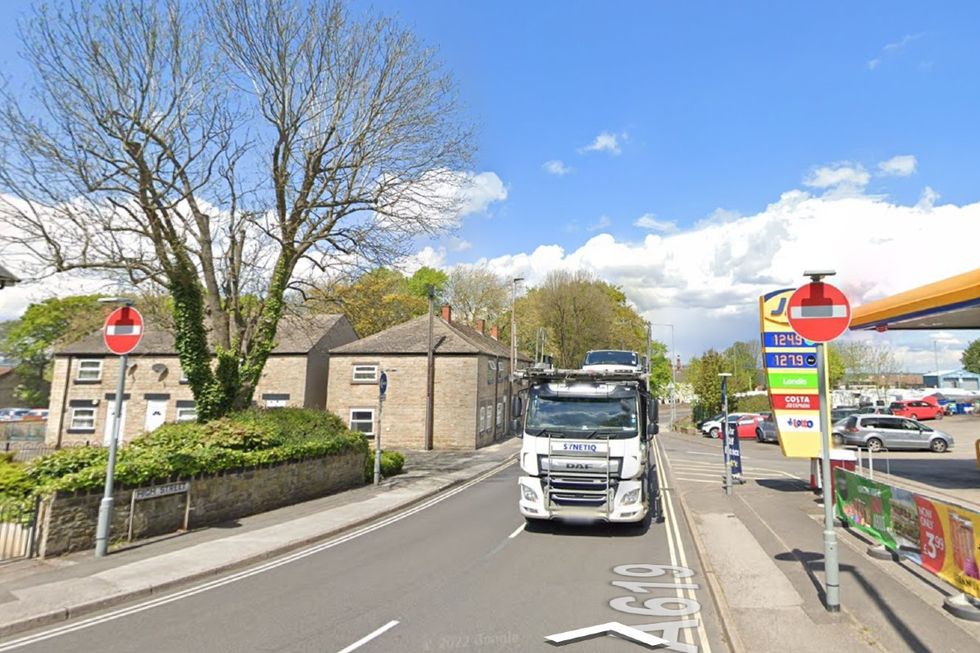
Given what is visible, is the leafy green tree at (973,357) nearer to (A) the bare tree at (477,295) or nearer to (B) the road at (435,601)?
(A) the bare tree at (477,295)

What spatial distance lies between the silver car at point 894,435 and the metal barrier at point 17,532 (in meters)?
31.6

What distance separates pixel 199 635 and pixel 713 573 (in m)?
6.98

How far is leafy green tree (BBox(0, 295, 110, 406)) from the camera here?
58781mm

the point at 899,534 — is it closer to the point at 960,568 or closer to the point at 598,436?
the point at 960,568

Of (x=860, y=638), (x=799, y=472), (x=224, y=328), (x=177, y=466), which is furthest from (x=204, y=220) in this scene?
(x=799, y=472)

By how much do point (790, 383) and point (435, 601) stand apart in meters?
11.5

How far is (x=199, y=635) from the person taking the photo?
636 cm

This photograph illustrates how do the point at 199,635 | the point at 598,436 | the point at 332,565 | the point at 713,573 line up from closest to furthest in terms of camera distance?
the point at 199,635 → the point at 713,573 → the point at 332,565 → the point at 598,436

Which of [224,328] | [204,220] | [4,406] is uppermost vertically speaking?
[204,220]

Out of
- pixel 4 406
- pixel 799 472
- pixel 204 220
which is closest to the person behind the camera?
pixel 204 220

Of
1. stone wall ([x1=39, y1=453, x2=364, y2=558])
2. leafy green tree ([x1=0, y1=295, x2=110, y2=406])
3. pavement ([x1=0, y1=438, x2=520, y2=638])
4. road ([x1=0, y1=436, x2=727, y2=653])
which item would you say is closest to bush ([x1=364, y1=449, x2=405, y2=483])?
stone wall ([x1=39, y1=453, x2=364, y2=558])

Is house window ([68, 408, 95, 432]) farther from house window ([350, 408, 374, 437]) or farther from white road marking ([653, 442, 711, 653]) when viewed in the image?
white road marking ([653, 442, 711, 653])

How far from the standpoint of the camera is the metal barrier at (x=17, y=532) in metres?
9.13

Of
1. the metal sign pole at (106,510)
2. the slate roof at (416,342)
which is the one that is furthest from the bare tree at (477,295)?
the metal sign pole at (106,510)
